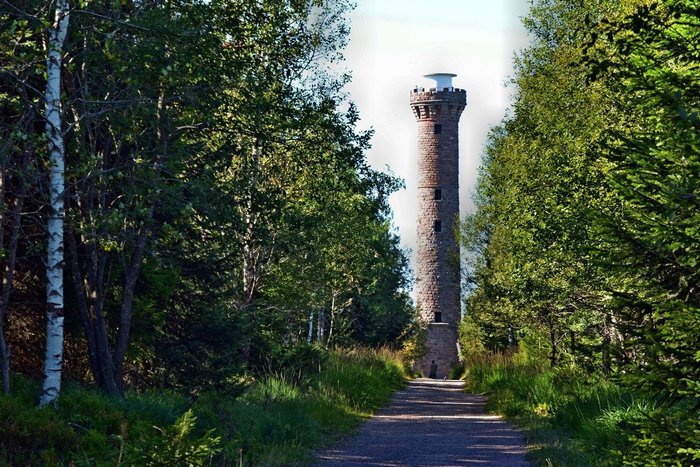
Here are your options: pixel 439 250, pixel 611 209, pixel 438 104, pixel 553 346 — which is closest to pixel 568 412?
pixel 611 209

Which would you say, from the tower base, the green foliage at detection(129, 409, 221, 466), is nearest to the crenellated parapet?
the tower base

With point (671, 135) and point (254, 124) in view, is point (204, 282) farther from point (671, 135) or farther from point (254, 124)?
point (671, 135)

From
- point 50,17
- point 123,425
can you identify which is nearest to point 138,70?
point 50,17

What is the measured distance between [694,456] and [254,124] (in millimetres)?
9738

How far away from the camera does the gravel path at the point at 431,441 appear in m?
13.3

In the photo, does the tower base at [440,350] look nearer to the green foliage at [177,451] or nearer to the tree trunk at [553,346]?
the tree trunk at [553,346]

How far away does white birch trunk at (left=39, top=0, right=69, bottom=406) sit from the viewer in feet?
36.3

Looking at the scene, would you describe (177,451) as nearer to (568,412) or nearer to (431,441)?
(431,441)

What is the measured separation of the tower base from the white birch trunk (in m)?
47.9

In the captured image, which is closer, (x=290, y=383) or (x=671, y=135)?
(x=671, y=135)

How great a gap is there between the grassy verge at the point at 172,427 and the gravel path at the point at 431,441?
1.70 ft

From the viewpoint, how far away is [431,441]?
52.1ft

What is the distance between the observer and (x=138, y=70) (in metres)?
12.6

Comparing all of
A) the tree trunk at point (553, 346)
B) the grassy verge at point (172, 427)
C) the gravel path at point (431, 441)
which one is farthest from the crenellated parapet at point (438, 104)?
the grassy verge at point (172, 427)
